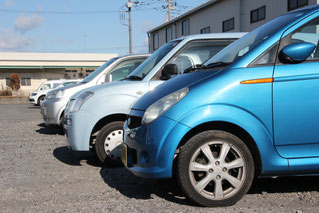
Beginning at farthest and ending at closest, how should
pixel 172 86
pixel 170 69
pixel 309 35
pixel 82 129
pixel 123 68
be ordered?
pixel 123 68
pixel 82 129
pixel 170 69
pixel 309 35
pixel 172 86

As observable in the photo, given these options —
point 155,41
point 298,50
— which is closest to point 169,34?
point 155,41

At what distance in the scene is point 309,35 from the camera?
143 inches

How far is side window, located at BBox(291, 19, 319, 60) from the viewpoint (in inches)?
135

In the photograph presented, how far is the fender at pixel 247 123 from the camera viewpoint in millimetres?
3156

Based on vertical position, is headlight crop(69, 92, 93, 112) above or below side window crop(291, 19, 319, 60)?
below

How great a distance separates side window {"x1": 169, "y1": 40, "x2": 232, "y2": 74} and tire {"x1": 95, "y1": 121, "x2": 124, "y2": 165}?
1.28 metres

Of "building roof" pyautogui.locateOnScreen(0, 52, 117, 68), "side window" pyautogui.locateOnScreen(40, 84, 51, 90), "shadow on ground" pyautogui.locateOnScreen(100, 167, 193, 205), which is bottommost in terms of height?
"shadow on ground" pyautogui.locateOnScreen(100, 167, 193, 205)

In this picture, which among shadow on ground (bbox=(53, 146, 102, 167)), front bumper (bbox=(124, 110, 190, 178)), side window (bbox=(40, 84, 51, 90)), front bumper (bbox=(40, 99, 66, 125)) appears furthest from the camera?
side window (bbox=(40, 84, 51, 90))

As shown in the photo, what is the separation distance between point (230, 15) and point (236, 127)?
20335 mm

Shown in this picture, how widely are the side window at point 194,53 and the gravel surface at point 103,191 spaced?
1.81 meters

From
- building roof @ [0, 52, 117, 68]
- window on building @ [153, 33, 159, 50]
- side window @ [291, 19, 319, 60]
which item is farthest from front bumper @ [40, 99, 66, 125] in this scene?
building roof @ [0, 52, 117, 68]

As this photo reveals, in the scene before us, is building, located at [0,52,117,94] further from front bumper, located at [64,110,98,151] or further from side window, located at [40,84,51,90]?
front bumper, located at [64,110,98,151]

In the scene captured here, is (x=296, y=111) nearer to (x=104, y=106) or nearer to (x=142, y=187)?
(x=142, y=187)

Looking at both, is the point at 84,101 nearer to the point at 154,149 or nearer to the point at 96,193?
the point at 96,193
